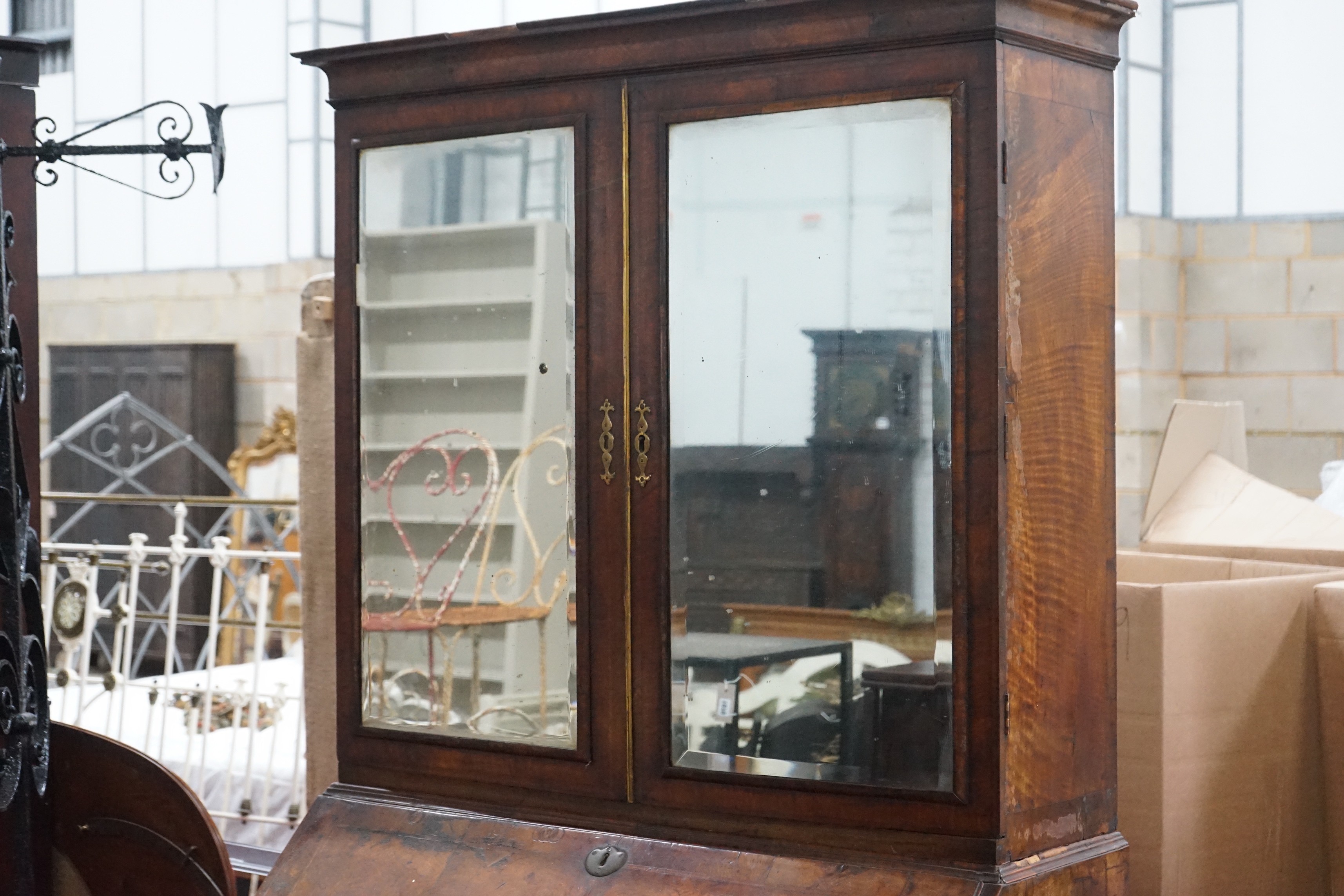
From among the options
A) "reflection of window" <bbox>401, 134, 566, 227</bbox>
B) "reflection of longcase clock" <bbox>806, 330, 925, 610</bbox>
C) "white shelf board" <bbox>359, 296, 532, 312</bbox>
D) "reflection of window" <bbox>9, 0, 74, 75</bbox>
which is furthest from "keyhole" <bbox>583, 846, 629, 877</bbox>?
"reflection of window" <bbox>9, 0, 74, 75</bbox>

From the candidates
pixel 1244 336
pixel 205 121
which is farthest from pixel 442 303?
pixel 205 121

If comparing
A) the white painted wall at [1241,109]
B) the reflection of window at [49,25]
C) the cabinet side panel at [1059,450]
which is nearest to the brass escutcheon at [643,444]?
the cabinet side panel at [1059,450]

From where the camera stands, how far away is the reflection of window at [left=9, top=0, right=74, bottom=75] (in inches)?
322

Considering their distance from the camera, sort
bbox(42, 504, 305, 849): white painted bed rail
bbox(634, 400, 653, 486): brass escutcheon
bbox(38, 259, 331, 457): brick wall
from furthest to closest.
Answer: bbox(38, 259, 331, 457): brick wall
bbox(42, 504, 305, 849): white painted bed rail
bbox(634, 400, 653, 486): brass escutcheon

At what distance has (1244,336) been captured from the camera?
584 centimetres

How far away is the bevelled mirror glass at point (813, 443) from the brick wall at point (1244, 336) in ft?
12.2

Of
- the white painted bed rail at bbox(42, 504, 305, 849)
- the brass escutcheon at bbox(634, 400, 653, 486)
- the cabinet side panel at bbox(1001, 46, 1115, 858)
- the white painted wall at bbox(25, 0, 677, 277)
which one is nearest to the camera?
the cabinet side panel at bbox(1001, 46, 1115, 858)

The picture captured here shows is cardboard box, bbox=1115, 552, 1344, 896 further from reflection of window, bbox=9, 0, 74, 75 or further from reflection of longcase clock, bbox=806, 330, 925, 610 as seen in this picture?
reflection of window, bbox=9, 0, 74, 75

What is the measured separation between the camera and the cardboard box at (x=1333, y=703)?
2.53 meters

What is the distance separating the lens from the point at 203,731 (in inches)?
146

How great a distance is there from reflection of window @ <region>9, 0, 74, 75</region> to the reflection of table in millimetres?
7123

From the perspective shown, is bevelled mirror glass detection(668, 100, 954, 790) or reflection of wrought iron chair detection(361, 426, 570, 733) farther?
reflection of wrought iron chair detection(361, 426, 570, 733)

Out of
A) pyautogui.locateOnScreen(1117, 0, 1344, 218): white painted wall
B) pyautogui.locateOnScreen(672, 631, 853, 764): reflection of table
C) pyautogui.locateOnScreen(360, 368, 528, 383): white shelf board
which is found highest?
pyautogui.locateOnScreen(1117, 0, 1344, 218): white painted wall

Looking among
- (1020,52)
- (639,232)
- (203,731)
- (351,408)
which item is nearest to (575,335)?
(639,232)
